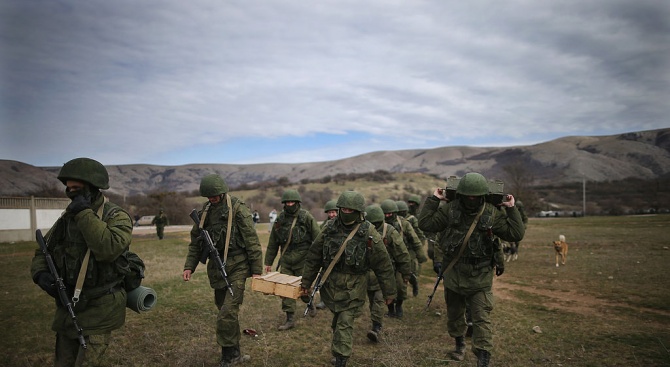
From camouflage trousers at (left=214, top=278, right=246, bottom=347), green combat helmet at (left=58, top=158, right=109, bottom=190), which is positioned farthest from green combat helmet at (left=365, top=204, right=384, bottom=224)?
green combat helmet at (left=58, top=158, right=109, bottom=190)

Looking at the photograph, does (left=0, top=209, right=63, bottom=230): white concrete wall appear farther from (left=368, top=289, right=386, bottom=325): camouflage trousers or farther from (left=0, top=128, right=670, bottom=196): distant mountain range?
(left=0, top=128, right=670, bottom=196): distant mountain range

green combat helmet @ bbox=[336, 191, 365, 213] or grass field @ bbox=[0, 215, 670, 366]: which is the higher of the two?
green combat helmet @ bbox=[336, 191, 365, 213]

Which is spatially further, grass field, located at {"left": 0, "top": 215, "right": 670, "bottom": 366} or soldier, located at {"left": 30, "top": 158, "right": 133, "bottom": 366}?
grass field, located at {"left": 0, "top": 215, "right": 670, "bottom": 366}

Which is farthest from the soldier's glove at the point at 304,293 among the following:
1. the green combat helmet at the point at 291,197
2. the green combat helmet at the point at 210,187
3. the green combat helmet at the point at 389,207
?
the green combat helmet at the point at 389,207

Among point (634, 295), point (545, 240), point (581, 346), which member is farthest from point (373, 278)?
point (545, 240)

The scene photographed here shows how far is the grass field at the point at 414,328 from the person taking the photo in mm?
6051

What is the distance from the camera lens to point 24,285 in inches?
449

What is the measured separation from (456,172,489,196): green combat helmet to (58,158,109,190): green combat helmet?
4.34 metres

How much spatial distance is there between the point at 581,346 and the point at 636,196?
253ft

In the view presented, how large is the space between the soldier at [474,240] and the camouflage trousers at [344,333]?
5.15ft

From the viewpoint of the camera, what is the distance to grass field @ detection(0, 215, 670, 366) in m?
6.05

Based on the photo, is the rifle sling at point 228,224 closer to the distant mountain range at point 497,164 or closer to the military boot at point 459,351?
the military boot at point 459,351

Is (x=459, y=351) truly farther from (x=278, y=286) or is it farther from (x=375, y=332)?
→ (x=278, y=286)

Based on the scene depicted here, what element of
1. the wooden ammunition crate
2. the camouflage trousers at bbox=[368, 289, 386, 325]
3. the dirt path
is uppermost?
the wooden ammunition crate
